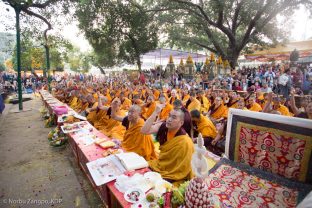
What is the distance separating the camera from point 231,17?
18.7 meters

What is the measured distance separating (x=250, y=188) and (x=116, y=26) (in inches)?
544

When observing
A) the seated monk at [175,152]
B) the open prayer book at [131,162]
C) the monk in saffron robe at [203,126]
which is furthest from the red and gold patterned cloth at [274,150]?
the monk in saffron robe at [203,126]

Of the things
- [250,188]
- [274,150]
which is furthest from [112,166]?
[274,150]

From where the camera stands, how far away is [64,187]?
13.2 feet

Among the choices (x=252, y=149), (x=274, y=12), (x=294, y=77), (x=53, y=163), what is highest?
(x=274, y=12)

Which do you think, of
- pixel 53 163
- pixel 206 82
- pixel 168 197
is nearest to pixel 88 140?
pixel 53 163

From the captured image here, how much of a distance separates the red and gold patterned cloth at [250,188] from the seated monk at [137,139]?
166 cm

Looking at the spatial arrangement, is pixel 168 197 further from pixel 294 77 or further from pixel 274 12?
pixel 274 12

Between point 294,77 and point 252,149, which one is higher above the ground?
point 294,77

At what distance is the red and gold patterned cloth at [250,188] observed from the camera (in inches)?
85.0

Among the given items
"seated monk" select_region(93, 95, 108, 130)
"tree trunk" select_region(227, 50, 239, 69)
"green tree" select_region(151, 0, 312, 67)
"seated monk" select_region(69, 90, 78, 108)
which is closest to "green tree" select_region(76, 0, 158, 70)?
"green tree" select_region(151, 0, 312, 67)

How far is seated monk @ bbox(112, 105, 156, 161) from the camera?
13.4ft

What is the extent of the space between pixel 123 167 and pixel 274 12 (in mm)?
16259

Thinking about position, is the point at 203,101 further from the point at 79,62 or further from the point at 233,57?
the point at 79,62
